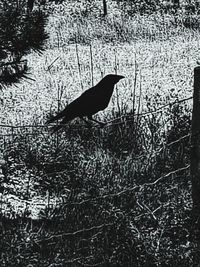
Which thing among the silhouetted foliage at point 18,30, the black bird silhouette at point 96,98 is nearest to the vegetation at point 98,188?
the black bird silhouette at point 96,98

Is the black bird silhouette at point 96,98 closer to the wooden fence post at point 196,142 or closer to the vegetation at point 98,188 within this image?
the vegetation at point 98,188

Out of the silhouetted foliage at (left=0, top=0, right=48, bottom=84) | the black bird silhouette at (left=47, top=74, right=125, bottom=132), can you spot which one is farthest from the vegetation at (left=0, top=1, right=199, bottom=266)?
the silhouetted foliage at (left=0, top=0, right=48, bottom=84)

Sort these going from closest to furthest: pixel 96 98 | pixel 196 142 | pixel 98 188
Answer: pixel 196 142
pixel 96 98
pixel 98 188

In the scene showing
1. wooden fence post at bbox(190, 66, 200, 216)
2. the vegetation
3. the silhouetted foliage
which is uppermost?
the silhouetted foliage

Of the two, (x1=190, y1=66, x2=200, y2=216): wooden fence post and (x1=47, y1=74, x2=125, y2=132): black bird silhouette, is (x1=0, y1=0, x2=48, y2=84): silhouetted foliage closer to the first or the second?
(x1=47, y1=74, x2=125, y2=132): black bird silhouette

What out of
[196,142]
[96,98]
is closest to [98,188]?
[96,98]

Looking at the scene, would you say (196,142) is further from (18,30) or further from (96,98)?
(18,30)

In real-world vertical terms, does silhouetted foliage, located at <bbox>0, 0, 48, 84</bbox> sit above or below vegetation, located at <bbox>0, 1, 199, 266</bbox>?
above

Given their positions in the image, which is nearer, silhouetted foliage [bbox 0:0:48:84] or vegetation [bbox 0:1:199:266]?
vegetation [bbox 0:1:199:266]

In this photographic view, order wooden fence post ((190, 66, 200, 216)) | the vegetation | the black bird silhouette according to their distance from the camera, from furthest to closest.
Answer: the black bird silhouette, the vegetation, wooden fence post ((190, 66, 200, 216))

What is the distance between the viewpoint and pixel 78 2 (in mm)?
21984

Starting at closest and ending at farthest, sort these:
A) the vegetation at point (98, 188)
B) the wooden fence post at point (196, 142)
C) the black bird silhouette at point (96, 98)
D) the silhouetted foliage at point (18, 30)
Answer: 1. the wooden fence post at point (196, 142)
2. the vegetation at point (98, 188)
3. the black bird silhouette at point (96, 98)
4. the silhouetted foliage at point (18, 30)

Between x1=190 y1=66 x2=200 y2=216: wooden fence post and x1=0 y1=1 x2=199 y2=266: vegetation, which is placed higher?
x1=190 y1=66 x2=200 y2=216: wooden fence post

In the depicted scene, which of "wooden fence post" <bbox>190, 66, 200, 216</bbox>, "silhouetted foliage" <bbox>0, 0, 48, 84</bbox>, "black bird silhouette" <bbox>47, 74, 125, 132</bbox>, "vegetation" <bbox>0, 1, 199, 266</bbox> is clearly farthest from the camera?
"silhouetted foliage" <bbox>0, 0, 48, 84</bbox>
